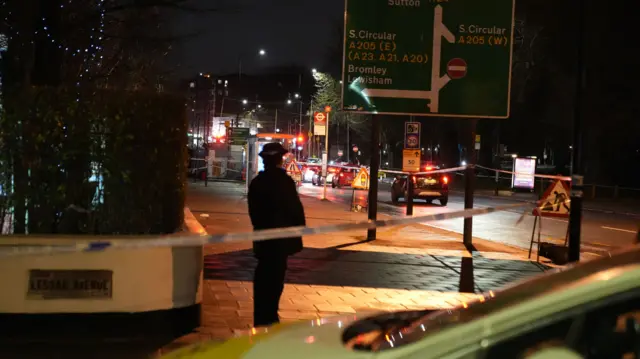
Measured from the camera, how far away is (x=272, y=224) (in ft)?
19.6

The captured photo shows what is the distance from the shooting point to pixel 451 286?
890 cm

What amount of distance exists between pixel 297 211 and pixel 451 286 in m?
3.73

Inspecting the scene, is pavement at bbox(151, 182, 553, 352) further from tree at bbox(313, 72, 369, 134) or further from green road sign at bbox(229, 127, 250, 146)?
tree at bbox(313, 72, 369, 134)

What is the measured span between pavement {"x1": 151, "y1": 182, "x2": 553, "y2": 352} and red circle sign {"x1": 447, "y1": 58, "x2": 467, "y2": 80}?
3.26 m

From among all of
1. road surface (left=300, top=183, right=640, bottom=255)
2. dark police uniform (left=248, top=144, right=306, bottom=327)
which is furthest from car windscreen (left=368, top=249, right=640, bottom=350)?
road surface (left=300, top=183, right=640, bottom=255)

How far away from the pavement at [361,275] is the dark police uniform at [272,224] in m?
0.48

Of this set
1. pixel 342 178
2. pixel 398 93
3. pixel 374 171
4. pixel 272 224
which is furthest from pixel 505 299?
pixel 342 178

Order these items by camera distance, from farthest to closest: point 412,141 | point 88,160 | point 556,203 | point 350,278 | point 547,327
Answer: point 412,141 < point 556,203 < point 350,278 < point 88,160 < point 547,327

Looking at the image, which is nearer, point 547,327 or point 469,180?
point 547,327

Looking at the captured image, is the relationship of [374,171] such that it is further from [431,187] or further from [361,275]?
[431,187]

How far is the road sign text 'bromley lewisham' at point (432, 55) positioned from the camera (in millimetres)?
11781

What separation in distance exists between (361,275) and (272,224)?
12.1ft

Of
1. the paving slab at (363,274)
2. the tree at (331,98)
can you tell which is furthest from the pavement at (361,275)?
the tree at (331,98)

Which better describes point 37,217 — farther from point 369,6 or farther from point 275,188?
point 369,6
